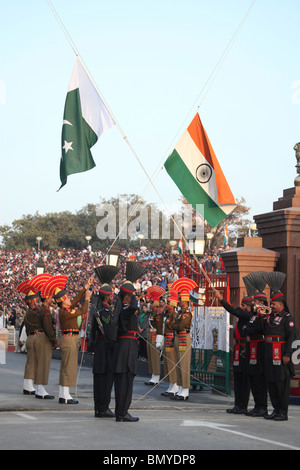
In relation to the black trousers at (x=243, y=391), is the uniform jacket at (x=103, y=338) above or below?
above

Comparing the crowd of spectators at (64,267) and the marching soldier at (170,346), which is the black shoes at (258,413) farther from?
the crowd of spectators at (64,267)

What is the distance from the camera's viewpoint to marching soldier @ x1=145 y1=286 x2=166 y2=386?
1681 centimetres

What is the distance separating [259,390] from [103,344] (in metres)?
2.53

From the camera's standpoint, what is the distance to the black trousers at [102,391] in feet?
34.9

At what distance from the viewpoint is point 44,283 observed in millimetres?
13812

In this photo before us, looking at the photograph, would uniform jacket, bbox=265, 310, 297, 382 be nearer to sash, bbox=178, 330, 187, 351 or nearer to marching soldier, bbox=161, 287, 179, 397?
sash, bbox=178, 330, 187, 351

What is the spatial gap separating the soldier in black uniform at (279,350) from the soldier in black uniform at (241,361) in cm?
50

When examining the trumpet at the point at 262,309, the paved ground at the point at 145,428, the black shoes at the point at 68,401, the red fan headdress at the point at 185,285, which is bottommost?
the paved ground at the point at 145,428

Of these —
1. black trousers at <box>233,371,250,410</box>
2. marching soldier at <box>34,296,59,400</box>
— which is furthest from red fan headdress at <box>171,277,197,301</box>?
black trousers at <box>233,371,250,410</box>

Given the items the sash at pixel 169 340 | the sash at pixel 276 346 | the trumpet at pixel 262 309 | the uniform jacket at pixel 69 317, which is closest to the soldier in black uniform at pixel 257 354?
the trumpet at pixel 262 309

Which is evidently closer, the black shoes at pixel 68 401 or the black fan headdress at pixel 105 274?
the black fan headdress at pixel 105 274

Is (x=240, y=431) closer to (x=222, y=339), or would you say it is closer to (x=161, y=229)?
(x=222, y=339)

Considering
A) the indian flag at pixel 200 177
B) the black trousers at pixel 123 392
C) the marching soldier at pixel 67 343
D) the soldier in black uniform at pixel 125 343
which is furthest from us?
the indian flag at pixel 200 177

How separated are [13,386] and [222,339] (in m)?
4.31
